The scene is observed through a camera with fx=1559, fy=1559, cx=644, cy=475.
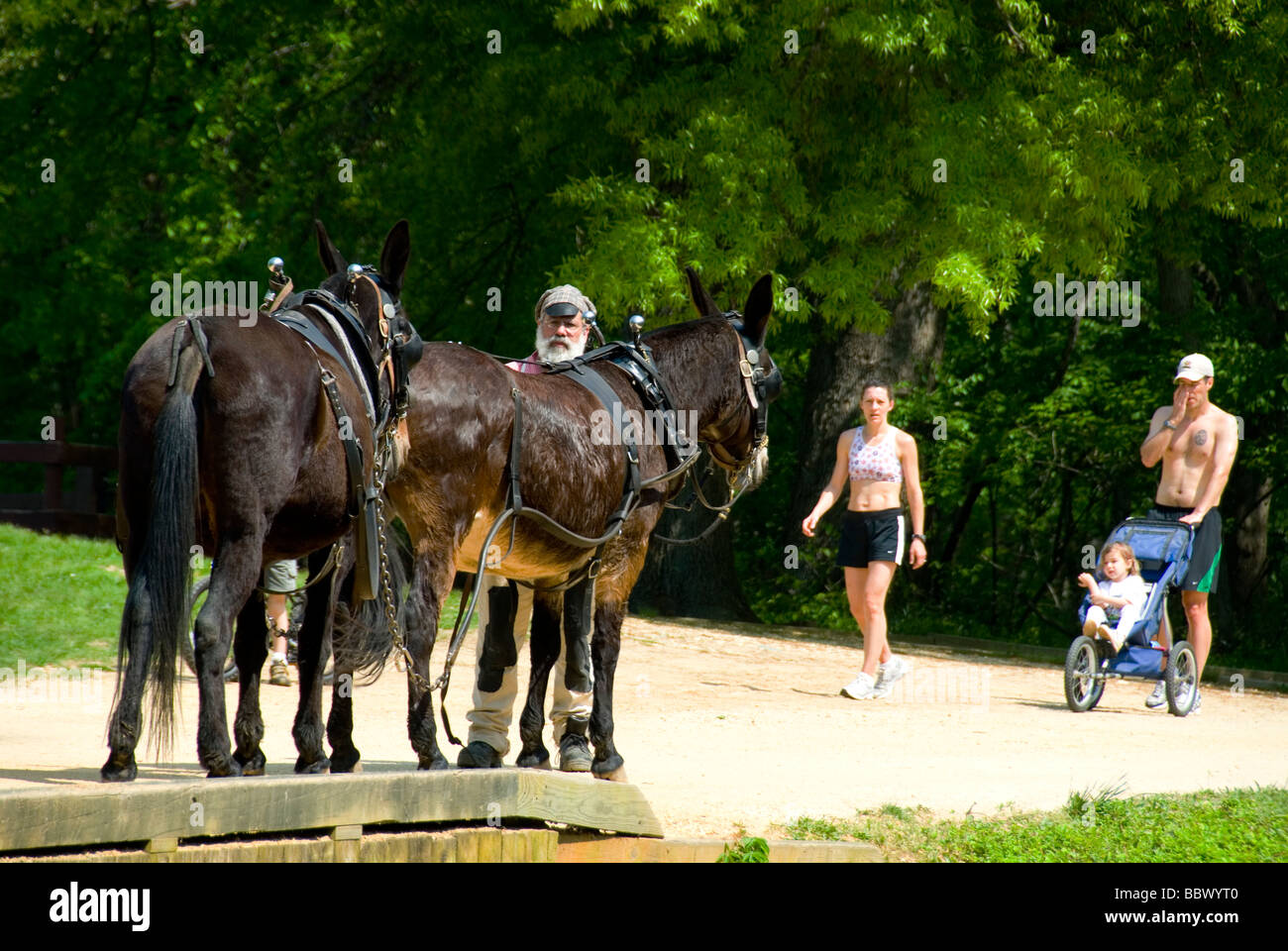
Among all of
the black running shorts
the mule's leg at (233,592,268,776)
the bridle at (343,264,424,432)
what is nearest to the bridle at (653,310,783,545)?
the bridle at (343,264,424,432)

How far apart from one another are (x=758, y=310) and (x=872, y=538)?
12.6ft

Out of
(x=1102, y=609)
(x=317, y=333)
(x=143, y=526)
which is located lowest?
(x=1102, y=609)

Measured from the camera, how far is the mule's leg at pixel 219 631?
509 centimetres

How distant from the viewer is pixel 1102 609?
34.8 feet

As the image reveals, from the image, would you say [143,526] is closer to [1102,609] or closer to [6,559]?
[1102,609]

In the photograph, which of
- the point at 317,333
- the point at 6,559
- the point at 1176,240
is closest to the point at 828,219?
the point at 1176,240

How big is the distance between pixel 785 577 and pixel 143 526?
13.4m

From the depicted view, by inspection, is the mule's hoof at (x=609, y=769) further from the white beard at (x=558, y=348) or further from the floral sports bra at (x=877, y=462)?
the floral sports bra at (x=877, y=462)

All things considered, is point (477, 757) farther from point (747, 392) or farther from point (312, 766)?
point (747, 392)

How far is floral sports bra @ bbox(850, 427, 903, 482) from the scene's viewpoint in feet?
36.6

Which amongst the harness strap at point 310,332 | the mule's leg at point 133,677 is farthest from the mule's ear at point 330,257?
the mule's leg at point 133,677

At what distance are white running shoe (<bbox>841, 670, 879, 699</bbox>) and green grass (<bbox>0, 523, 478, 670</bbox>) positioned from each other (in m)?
3.08

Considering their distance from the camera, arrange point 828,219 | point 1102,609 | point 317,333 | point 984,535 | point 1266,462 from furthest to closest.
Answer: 1. point 984,535
2. point 1266,462
3. point 828,219
4. point 1102,609
5. point 317,333

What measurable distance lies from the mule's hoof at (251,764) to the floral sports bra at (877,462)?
6282 mm
